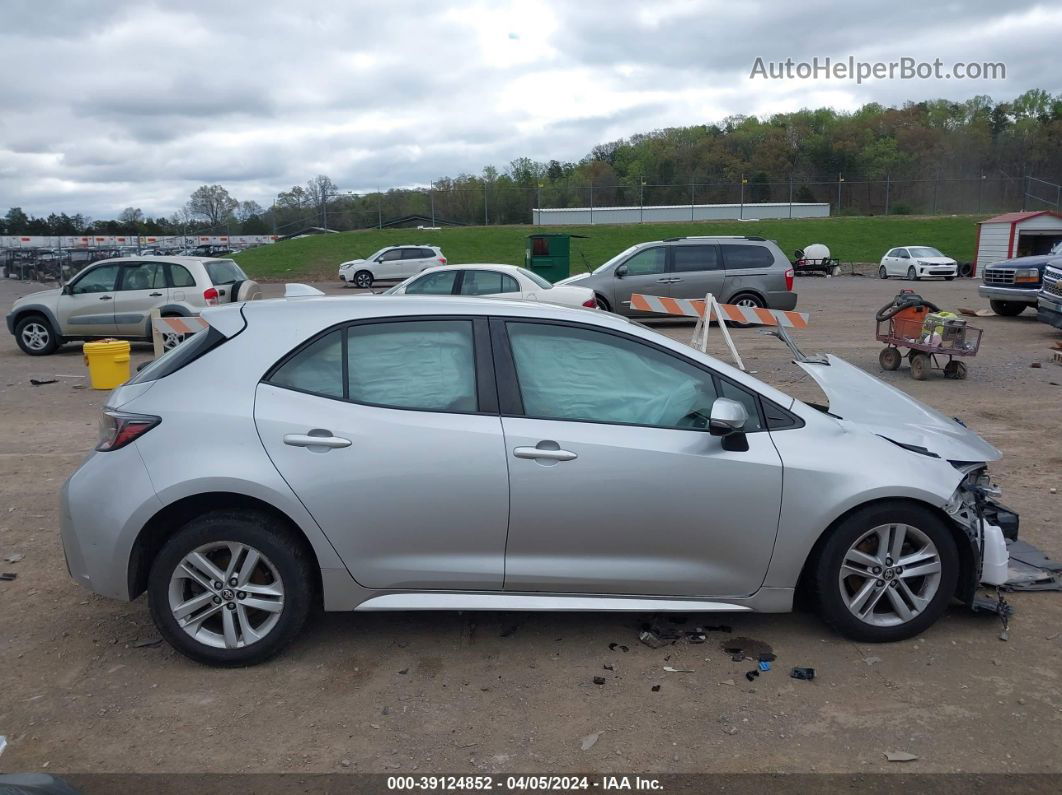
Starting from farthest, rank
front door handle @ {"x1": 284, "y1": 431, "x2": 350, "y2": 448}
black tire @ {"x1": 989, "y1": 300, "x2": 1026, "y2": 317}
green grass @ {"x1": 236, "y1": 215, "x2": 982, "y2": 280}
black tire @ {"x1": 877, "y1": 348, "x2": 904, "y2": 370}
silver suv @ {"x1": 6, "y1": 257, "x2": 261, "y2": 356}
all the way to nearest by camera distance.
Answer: green grass @ {"x1": 236, "y1": 215, "x2": 982, "y2": 280} → black tire @ {"x1": 989, "y1": 300, "x2": 1026, "y2": 317} → silver suv @ {"x1": 6, "y1": 257, "x2": 261, "y2": 356} → black tire @ {"x1": 877, "y1": 348, "x2": 904, "y2": 370} → front door handle @ {"x1": 284, "y1": 431, "x2": 350, "y2": 448}

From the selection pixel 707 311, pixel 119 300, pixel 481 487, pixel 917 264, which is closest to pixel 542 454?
pixel 481 487

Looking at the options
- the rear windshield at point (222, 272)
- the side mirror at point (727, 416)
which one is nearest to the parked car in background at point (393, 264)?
the rear windshield at point (222, 272)

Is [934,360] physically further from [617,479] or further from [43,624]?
[43,624]

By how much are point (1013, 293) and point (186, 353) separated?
18.4 metres

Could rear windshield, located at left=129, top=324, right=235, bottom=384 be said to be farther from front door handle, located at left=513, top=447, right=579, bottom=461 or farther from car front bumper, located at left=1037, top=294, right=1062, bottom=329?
car front bumper, located at left=1037, top=294, right=1062, bottom=329

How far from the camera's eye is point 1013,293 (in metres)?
18.0

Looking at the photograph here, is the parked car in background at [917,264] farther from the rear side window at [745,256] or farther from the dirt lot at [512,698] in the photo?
the dirt lot at [512,698]

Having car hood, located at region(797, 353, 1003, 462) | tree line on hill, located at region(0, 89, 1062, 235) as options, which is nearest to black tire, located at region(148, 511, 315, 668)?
car hood, located at region(797, 353, 1003, 462)

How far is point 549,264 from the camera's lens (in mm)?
24891

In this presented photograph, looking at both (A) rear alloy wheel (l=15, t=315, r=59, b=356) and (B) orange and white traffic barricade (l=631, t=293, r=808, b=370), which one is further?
(A) rear alloy wheel (l=15, t=315, r=59, b=356)

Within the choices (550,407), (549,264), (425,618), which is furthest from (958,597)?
(549,264)

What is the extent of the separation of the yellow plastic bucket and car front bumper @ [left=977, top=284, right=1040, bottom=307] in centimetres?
1693

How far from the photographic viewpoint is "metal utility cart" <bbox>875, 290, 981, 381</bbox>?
11141mm

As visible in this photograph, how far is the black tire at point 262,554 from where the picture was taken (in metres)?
3.78
